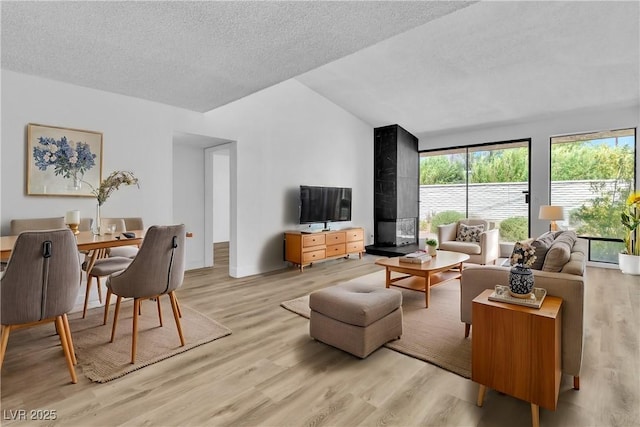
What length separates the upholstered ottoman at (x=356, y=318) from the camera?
237cm

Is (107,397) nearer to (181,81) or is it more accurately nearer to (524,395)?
(524,395)

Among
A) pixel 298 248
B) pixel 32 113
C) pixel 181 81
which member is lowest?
pixel 298 248

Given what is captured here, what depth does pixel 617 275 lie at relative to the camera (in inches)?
190

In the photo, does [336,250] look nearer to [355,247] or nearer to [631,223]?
[355,247]

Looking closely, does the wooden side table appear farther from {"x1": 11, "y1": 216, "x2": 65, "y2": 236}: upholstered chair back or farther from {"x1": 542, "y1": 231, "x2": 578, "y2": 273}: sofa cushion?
{"x1": 11, "y1": 216, "x2": 65, "y2": 236}: upholstered chair back

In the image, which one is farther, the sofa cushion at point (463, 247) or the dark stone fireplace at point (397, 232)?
the dark stone fireplace at point (397, 232)

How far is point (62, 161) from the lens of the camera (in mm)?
3395

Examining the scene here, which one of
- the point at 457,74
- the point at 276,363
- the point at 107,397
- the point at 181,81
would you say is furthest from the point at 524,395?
the point at 457,74

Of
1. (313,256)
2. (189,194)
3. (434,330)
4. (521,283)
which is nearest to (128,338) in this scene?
(434,330)

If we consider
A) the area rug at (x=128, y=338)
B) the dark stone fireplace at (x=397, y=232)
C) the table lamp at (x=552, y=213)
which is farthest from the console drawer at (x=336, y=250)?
the table lamp at (x=552, y=213)

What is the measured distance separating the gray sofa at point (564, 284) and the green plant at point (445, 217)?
4.70 m

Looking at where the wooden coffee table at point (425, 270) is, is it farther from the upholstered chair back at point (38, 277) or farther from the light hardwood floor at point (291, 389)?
the upholstered chair back at point (38, 277)

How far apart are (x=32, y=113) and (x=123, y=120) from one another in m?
0.80

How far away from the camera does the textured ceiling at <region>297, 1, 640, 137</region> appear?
3.48 meters
